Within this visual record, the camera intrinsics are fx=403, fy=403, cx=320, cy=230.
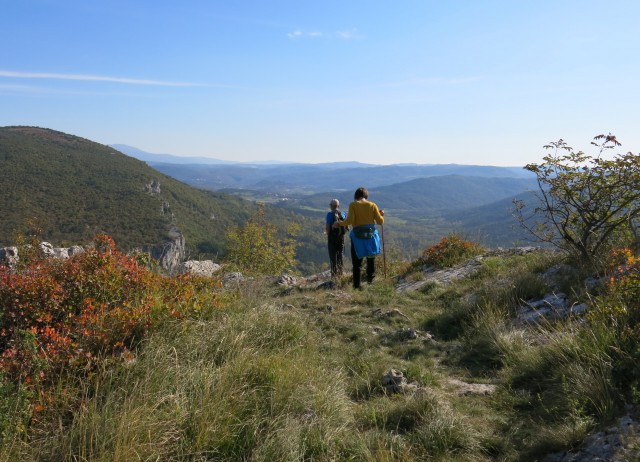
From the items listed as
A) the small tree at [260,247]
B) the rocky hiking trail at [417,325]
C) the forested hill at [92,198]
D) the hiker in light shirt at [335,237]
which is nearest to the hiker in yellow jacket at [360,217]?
the rocky hiking trail at [417,325]

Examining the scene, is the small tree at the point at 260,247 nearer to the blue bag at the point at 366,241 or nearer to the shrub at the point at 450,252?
the shrub at the point at 450,252

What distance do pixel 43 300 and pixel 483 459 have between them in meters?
4.05

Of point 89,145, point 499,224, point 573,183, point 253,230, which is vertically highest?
point 89,145

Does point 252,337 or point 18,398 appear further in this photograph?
point 252,337

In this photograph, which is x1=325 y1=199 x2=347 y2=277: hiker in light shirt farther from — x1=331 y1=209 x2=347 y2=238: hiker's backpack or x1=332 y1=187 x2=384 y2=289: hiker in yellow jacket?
x1=332 y1=187 x2=384 y2=289: hiker in yellow jacket

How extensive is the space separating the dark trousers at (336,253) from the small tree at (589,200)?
14.5ft

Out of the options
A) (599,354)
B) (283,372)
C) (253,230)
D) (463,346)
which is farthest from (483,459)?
(253,230)

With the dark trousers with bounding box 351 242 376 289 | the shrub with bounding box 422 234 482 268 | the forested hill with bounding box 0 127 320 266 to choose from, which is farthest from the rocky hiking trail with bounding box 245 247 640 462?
the forested hill with bounding box 0 127 320 266

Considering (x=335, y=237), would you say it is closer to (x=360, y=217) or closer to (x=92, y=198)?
(x=360, y=217)

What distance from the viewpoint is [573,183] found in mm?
6289

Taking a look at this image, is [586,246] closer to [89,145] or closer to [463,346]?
[463,346]

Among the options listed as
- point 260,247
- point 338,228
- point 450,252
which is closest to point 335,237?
point 338,228

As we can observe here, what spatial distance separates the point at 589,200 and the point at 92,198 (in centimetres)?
7884

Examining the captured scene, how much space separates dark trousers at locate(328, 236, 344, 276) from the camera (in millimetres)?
9938
